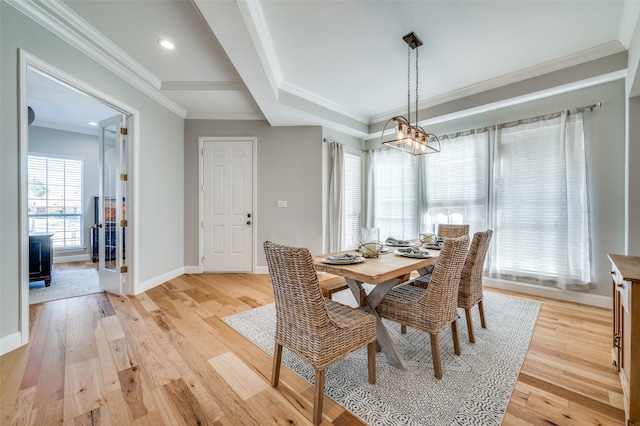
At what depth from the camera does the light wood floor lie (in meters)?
1.39

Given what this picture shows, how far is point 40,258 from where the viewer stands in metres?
3.59

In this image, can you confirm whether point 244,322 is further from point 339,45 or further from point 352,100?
point 352,100

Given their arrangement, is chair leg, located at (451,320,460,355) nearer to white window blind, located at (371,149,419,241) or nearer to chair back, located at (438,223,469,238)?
chair back, located at (438,223,469,238)

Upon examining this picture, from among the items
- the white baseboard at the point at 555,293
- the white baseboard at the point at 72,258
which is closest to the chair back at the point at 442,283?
the white baseboard at the point at 555,293

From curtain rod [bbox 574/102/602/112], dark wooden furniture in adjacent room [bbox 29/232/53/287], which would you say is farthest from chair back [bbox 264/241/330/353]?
dark wooden furniture in adjacent room [bbox 29/232/53/287]

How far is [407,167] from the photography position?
14.8 ft

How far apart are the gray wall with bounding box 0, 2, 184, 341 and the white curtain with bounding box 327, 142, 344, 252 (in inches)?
98.4

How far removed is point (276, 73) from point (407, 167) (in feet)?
8.79

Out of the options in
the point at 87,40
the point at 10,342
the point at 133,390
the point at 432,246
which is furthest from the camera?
the point at 432,246

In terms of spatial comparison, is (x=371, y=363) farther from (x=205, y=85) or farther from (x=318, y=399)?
(x=205, y=85)

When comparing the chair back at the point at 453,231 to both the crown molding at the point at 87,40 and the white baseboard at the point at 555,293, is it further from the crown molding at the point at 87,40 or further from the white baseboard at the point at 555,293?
the crown molding at the point at 87,40

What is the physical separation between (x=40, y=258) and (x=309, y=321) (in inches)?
176

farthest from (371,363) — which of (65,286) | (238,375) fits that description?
(65,286)

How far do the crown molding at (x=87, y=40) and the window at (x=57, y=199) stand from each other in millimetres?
3629
